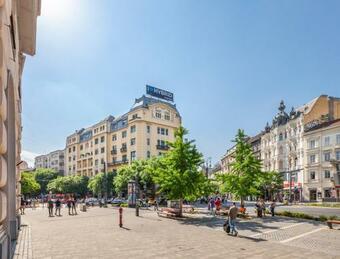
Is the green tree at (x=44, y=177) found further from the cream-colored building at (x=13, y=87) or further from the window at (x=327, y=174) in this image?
the cream-colored building at (x=13, y=87)

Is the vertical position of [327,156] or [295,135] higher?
[295,135]

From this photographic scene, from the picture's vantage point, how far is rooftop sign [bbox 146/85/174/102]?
74625 mm

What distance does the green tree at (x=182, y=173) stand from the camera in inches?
1068

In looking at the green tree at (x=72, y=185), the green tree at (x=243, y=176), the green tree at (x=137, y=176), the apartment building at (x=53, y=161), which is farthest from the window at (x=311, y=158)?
the apartment building at (x=53, y=161)

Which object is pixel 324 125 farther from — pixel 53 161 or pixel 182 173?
pixel 53 161

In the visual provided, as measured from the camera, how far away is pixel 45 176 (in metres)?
104

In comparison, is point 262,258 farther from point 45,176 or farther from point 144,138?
point 45,176

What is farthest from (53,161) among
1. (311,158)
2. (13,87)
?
(13,87)

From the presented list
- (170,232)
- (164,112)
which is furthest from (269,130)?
(170,232)

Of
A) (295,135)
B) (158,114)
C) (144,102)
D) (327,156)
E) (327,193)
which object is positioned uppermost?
(144,102)

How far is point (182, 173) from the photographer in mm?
27641

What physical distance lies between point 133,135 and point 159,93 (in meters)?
11.0

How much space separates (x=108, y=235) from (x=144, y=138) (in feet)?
183

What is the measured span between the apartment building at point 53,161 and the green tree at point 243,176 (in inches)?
4076
